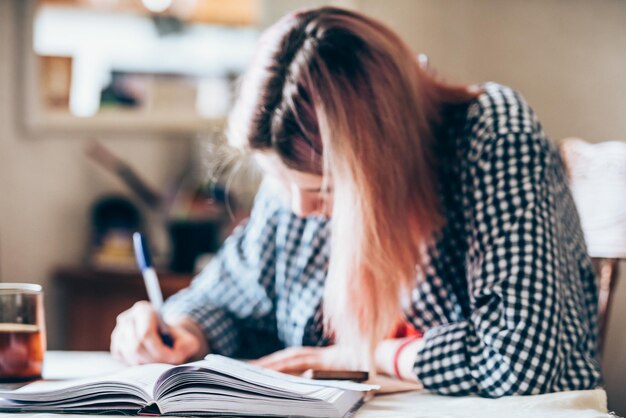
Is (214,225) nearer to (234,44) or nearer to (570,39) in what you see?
(234,44)

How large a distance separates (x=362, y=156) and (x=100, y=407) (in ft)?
1.43

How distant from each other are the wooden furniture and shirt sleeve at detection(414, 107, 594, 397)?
4.19 ft

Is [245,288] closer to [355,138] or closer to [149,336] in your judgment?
[149,336]

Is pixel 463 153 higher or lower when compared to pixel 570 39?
lower

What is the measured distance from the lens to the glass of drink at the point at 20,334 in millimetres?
1031

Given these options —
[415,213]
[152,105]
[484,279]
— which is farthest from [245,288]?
[152,105]

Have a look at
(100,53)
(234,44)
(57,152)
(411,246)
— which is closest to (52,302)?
(57,152)

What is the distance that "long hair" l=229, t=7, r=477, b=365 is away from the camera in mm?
1084

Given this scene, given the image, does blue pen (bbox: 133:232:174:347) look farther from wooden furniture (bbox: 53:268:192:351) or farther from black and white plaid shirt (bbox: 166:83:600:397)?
wooden furniture (bbox: 53:268:192:351)

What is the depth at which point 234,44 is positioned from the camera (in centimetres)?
271

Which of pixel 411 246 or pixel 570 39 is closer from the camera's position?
pixel 411 246

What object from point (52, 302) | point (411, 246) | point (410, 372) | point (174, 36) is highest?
point (174, 36)

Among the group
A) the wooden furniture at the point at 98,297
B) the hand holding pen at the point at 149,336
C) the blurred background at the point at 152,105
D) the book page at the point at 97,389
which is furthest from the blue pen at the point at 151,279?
the wooden furniture at the point at 98,297

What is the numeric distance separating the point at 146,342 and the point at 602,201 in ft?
2.22
